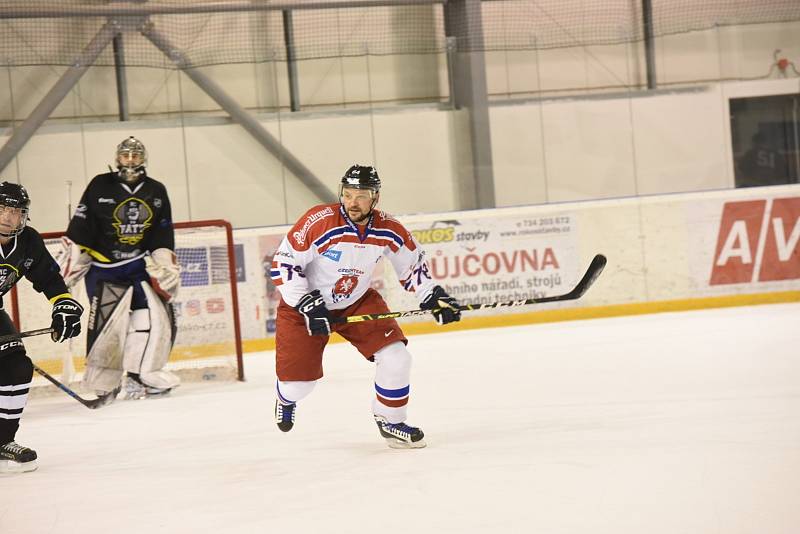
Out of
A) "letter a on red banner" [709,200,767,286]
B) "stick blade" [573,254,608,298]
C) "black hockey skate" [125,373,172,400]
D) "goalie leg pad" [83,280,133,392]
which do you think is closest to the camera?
"stick blade" [573,254,608,298]

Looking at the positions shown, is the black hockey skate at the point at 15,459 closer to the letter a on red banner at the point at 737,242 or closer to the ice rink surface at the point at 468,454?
the ice rink surface at the point at 468,454

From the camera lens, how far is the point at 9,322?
12.1 feet

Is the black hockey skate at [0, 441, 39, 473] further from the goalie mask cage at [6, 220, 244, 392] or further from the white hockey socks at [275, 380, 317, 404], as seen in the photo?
the goalie mask cage at [6, 220, 244, 392]

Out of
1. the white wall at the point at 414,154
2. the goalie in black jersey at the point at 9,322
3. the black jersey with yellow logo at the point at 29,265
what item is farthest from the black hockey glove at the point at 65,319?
the white wall at the point at 414,154

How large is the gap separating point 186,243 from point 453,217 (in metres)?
1.90

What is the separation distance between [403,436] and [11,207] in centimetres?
155

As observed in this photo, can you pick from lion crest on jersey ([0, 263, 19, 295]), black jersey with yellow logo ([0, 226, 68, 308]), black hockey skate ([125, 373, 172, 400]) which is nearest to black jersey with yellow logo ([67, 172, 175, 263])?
black hockey skate ([125, 373, 172, 400])

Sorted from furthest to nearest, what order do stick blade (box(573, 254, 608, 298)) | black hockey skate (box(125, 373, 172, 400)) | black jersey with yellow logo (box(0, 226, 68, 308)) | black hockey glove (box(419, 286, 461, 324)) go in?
black hockey skate (box(125, 373, 172, 400)) → stick blade (box(573, 254, 608, 298)) → black jersey with yellow logo (box(0, 226, 68, 308)) → black hockey glove (box(419, 286, 461, 324))

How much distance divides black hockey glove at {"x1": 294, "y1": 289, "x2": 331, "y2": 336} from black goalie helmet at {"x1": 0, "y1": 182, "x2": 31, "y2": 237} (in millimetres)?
1032

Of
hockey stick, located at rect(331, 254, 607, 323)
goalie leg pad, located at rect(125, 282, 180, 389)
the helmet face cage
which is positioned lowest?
goalie leg pad, located at rect(125, 282, 180, 389)

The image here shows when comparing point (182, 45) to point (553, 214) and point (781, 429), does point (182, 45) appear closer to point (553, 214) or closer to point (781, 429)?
point (553, 214)

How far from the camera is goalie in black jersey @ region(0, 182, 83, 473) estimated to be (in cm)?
357

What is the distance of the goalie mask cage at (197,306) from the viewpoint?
20.2ft

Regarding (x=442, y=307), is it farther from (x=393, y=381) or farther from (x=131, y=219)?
(x=131, y=219)
